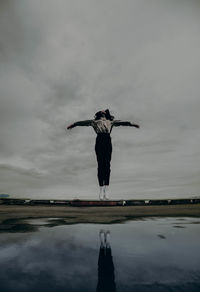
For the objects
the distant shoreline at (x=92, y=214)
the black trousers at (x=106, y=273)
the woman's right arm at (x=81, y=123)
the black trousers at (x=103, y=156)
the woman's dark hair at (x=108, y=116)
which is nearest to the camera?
the black trousers at (x=106, y=273)

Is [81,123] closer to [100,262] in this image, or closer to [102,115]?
[102,115]

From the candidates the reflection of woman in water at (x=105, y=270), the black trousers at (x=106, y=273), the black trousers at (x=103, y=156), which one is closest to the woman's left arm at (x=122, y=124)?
the black trousers at (x=103, y=156)

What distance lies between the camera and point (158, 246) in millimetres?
1421

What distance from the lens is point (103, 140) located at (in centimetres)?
650

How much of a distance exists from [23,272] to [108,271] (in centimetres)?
37

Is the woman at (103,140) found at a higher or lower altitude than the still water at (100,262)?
higher

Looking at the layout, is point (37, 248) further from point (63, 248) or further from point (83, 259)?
point (83, 259)

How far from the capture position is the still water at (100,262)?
0.83 m

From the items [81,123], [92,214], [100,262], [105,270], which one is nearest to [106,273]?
[105,270]

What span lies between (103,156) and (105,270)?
17.8 ft

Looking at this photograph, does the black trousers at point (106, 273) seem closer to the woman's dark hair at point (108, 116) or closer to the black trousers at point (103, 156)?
the black trousers at point (103, 156)

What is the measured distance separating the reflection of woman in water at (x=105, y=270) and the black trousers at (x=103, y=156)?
15.9 feet

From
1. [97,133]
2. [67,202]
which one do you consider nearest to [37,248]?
[67,202]

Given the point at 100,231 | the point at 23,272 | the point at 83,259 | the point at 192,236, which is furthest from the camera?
the point at 100,231
